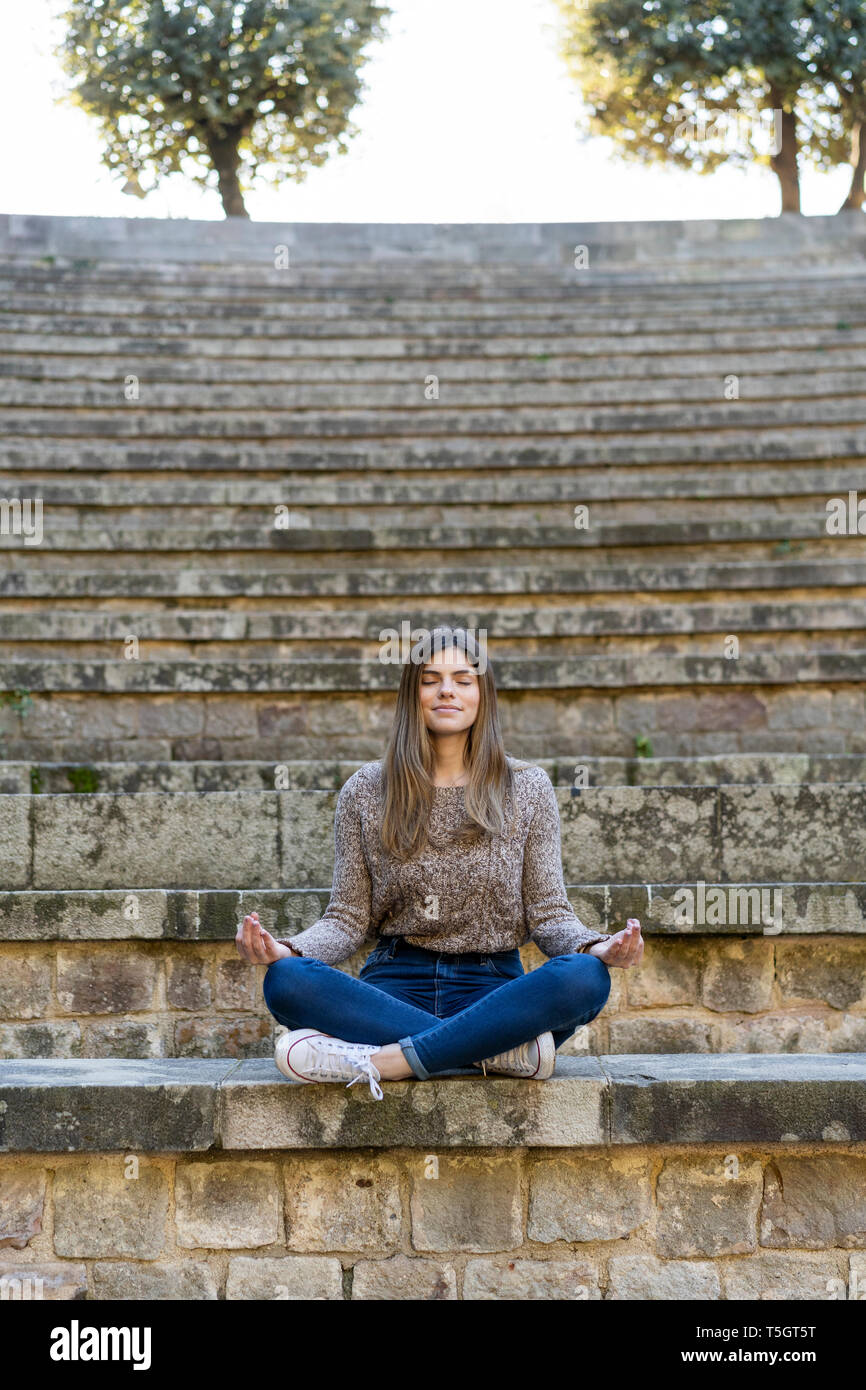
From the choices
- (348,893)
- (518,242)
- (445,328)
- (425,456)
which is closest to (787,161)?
(518,242)

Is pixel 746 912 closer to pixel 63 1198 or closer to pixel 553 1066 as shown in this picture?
pixel 553 1066

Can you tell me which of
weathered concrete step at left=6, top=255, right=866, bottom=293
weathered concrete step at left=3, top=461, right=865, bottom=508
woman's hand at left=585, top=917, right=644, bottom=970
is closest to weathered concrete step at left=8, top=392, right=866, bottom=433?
weathered concrete step at left=3, top=461, right=865, bottom=508

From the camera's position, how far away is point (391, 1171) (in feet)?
9.16

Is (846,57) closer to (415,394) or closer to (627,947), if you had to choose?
(415,394)

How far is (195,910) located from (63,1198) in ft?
2.89

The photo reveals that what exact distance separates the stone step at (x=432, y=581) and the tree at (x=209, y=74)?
10455mm

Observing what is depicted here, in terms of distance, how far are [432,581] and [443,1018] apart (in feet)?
11.8

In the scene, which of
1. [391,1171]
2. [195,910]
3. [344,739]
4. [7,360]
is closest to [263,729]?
[344,739]

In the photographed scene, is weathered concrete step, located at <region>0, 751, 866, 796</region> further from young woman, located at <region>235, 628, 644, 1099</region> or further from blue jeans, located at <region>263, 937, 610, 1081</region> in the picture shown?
blue jeans, located at <region>263, 937, 610, 1081</region>

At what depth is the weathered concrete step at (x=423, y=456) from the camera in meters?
7.38

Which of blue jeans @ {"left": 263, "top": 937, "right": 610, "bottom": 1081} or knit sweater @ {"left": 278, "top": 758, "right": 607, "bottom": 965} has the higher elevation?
knit sweater @ {"left": 278, "top": 758, "right": 607, "bottom": 965}

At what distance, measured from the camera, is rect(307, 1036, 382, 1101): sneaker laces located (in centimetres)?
264

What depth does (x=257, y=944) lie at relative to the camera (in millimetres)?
2662

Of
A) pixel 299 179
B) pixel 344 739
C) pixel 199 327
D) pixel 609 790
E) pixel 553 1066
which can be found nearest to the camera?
pixel 553 1066
